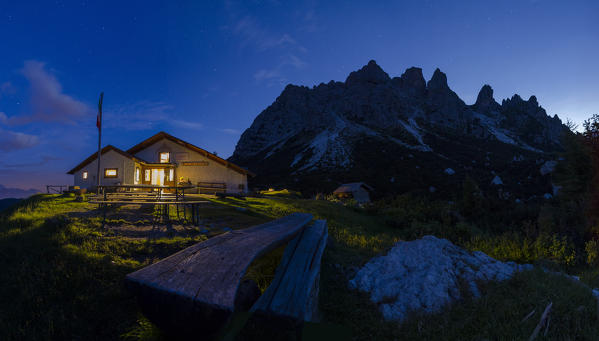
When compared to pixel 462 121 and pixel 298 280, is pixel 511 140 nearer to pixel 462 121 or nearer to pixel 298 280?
pixel 462 121

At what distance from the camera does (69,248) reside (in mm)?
4820

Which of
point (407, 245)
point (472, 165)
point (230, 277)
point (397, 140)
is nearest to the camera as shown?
point (230, 277)

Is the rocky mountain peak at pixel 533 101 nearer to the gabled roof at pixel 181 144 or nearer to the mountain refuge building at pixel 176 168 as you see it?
the gabled roof at pixel 181 144

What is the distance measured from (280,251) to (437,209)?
55.9 ft

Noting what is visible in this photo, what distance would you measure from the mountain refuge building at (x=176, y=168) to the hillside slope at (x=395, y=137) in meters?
23.7

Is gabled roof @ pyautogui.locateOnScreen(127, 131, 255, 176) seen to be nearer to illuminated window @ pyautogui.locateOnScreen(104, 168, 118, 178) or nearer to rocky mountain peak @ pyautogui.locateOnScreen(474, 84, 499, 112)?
illuminated window @ pyautogui.locateOnScreen(104, 168, 118, 178)

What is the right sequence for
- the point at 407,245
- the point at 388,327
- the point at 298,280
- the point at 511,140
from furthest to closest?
the point at 511,140 < the point at 407,245 < the point at 388,327 < the point at 298,280

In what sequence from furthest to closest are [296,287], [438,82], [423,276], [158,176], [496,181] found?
[438,82]
[496,181]
[158,176]
[423,276]
[296,287]

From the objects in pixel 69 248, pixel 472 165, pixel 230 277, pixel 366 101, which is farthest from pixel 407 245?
pixel 366 101

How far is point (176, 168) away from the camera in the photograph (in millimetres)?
24969

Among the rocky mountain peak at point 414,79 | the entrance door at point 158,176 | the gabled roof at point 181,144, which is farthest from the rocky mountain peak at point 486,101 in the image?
the entrance door at point 158,176

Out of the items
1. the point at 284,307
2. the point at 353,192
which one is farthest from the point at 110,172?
the point at 353,192

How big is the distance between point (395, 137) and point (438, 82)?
7596cm

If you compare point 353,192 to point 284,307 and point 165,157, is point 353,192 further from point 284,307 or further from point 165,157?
point 284,307
